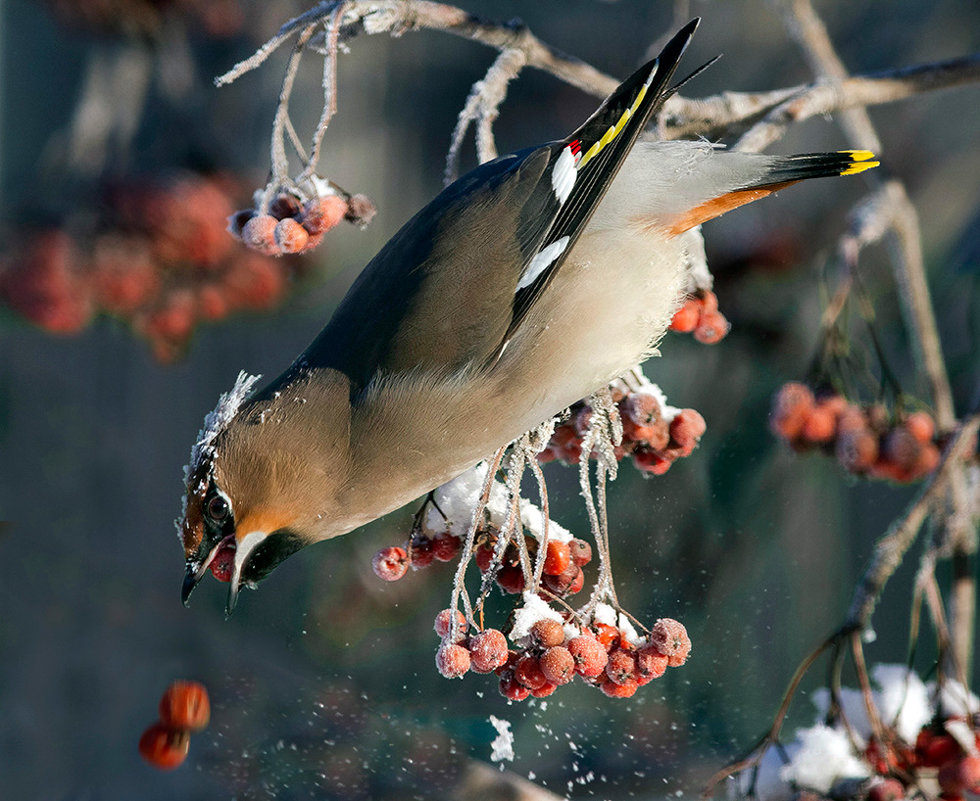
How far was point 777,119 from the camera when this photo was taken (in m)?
0.91

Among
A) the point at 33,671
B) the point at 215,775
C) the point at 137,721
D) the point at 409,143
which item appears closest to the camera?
the point at 409,143

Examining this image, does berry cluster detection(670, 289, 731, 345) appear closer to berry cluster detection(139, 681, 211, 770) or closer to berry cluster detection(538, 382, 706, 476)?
berry cluster detection(538, 382, 706, 476)

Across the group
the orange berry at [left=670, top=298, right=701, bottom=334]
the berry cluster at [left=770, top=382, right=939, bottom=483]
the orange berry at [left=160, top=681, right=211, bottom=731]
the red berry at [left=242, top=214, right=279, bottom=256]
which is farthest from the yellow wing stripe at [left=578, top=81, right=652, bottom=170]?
the orange berry at [left=160, top=681, right=211, bottom=731]

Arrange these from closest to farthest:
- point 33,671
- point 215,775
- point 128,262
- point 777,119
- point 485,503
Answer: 1. point 485,503
2. point 777,119
3. point 128,262
4. point 215,775
5. point 33,671

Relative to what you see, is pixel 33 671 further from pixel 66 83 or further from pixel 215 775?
→ pixel 66 83

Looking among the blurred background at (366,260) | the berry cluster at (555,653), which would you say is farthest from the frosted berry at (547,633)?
the blurred background at (366,260)

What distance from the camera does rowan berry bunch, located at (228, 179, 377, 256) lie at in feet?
2.48

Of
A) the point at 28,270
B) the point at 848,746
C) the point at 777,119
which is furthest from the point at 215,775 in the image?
the point at 777,119

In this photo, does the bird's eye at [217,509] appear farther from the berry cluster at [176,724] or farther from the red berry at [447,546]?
the berry cluster at [176,724]

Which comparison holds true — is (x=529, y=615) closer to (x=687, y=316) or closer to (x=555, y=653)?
(x=555, y=653)

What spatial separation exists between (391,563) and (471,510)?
0.08 metres

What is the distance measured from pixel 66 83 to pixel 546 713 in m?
1.69

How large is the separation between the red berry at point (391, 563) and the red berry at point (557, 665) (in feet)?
0.49

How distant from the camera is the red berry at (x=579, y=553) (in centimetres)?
79
